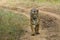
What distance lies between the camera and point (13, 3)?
16.8 metres

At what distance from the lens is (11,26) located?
10.9 metres

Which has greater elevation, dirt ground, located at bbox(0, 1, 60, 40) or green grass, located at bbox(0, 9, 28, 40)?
green grass, located at bbox(0, 9, 28, 40)

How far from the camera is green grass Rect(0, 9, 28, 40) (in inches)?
397

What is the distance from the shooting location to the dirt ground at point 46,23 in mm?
9970

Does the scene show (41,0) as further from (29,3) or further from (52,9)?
(52,9)

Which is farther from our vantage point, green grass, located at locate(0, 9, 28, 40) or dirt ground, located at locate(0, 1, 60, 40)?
green grass, located at locate(0, 9, 28, 40)

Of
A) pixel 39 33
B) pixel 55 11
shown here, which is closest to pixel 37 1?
pixel 55 11

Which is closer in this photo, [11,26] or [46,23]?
[11,26]

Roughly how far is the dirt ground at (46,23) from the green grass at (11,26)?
312mm

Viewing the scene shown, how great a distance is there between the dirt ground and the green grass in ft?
1.02

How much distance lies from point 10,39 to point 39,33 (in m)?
1.25

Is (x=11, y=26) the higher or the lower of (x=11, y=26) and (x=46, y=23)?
the higher

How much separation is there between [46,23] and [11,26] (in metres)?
1.88

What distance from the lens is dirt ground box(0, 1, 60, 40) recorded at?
9.97 m
